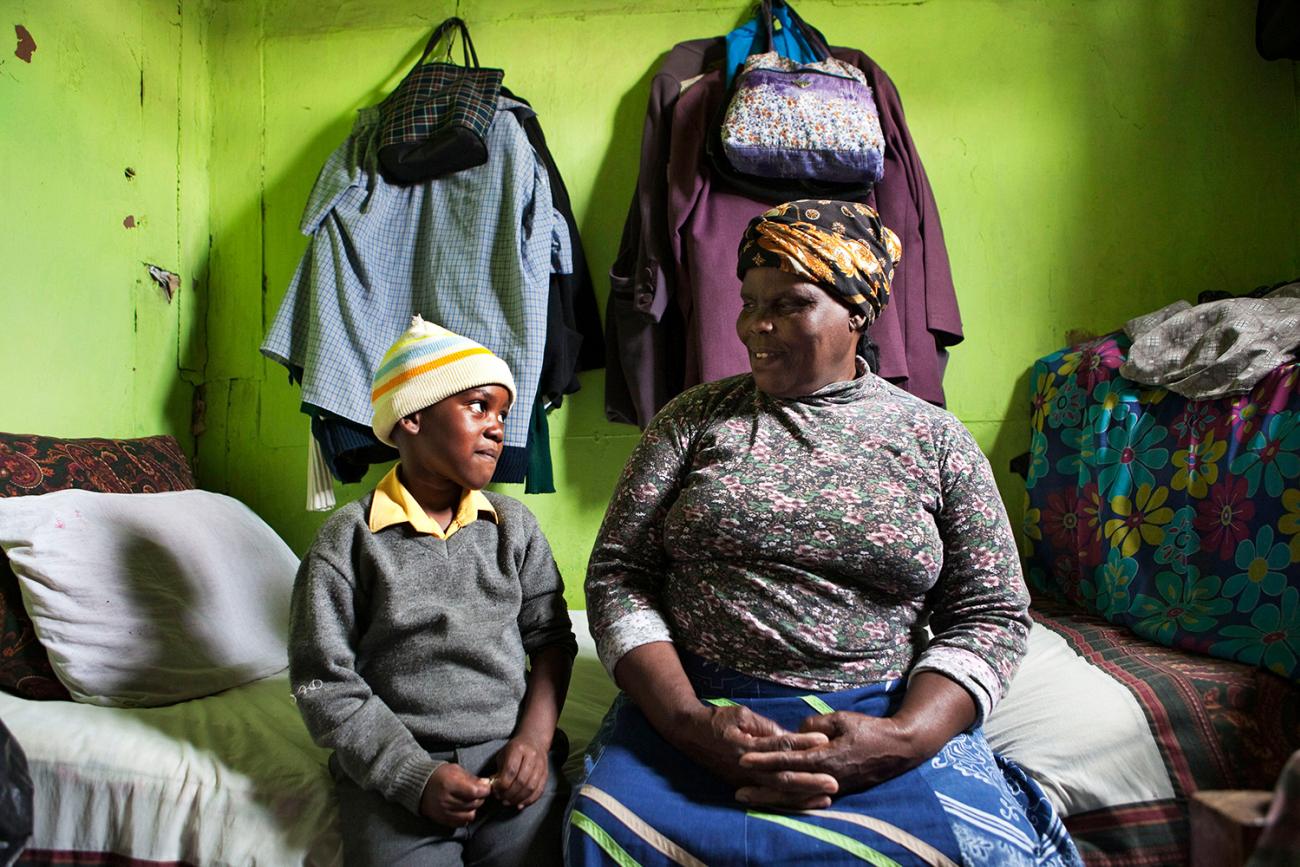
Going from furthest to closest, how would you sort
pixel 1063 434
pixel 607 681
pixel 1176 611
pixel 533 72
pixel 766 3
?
pixel 533 72, pixel 766 3, pixel 1063 434, pixel 607 681, pixel 1176 611

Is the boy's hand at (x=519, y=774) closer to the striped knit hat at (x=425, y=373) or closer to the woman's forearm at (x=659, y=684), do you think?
the woman's forearm at (x=659, y=684)

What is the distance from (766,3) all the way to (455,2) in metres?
0.90

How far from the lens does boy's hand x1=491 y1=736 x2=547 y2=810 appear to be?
1.11m

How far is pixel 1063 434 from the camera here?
6.63 ft

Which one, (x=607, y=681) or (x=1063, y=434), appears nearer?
(x=607, y=681)

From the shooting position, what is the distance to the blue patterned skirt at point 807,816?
964mm

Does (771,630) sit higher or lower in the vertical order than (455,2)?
lower

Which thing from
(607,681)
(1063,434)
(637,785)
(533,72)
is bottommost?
(607,681)

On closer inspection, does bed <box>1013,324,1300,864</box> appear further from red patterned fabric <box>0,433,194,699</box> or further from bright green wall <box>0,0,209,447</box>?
bright green wall <box>0,0,209,447</box>

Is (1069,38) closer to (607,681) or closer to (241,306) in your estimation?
(607,681)

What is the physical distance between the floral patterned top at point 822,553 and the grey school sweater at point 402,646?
0.54 feet

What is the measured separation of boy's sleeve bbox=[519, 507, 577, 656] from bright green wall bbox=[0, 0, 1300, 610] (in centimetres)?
100

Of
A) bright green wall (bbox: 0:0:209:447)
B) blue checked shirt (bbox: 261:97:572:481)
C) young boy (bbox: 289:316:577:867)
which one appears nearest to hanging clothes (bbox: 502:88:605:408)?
blue checked shirt (bbox: 261:97:572:481)

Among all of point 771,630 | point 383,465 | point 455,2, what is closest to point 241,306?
point 383,465
